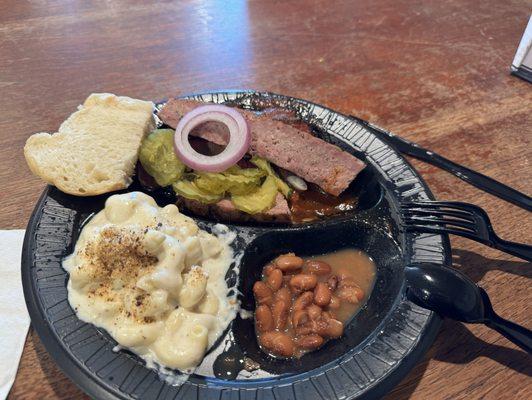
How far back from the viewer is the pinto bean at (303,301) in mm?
1725

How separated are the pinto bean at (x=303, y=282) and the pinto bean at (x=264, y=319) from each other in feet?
0.54

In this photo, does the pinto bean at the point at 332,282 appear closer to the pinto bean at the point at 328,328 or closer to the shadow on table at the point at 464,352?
the pinto bean at the point at 328,328

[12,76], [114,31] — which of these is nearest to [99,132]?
[12,76]

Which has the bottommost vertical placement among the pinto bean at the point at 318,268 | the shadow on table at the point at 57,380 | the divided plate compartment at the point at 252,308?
the shadow on table at the point at 57,380

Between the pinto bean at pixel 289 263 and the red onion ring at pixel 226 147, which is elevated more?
the red onion ring at pixel 226 147

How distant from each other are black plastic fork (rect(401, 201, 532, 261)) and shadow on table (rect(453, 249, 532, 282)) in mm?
233

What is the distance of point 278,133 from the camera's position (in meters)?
2.14

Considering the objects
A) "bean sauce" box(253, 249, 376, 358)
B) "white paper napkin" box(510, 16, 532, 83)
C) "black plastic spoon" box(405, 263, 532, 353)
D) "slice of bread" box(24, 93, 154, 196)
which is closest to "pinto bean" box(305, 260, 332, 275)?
"bean sauce" box(253, 249, 376, 358)

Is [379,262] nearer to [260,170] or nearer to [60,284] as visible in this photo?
[260,170]

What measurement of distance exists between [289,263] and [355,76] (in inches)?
71.4

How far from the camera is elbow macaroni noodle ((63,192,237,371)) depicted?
1.44m

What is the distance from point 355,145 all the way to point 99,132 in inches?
48.7

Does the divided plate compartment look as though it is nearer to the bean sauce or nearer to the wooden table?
the bean sauce

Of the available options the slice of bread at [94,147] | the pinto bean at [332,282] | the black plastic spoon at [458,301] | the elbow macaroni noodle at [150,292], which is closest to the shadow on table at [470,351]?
the black plastic spoon at [458,301]
